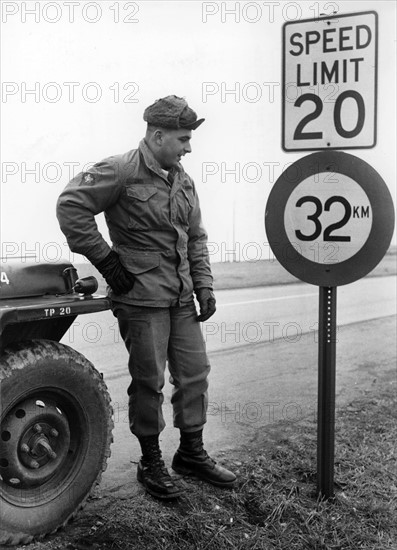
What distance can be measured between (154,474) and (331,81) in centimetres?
220

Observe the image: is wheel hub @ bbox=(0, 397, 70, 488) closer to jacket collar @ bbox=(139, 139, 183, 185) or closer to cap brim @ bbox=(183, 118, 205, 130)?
jacket collar @ bbox=(139, 139, 183, 185)

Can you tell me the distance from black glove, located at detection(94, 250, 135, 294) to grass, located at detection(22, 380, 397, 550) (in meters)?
1.08

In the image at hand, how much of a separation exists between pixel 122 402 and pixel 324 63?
3.00 meters

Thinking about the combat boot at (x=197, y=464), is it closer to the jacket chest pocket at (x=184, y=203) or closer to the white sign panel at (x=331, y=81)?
the jacket chest pocket at (x=184, y=203)

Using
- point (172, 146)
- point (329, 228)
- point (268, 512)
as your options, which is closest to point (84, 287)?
point (172, 146)

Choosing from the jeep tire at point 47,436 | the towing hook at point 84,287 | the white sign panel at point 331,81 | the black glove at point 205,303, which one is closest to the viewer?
the jeep tire at point 47,436

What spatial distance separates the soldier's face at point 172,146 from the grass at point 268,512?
1.75 m

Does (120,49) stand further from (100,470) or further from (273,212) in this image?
(100,470)

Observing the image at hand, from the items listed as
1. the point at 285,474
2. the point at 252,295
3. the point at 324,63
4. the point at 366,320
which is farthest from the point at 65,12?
the point at 252,295

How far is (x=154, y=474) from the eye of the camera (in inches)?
144

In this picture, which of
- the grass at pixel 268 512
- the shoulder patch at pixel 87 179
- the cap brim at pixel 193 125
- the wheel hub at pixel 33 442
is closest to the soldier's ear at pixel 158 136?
the cap brim at pixel 193 125

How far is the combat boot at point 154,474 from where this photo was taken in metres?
3.54

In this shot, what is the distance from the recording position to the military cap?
12.0ft

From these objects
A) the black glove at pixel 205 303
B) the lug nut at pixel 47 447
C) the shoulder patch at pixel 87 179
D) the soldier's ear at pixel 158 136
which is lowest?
the lug nut at pixel 47 447
